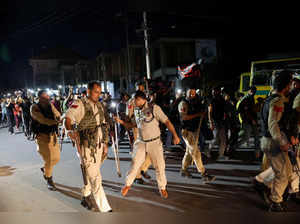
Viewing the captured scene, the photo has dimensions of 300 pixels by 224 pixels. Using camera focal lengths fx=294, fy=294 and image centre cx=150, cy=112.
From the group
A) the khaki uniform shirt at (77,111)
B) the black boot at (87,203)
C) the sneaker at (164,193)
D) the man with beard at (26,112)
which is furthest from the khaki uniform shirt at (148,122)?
the man with beard at (26,112)

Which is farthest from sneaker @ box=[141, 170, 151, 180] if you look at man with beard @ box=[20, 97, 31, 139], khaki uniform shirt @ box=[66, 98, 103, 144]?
man with beard @ box=[20, 97, 31, 139]

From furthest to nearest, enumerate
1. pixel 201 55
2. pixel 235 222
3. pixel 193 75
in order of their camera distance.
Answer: pixel 201 55 < pixel 193 75 < pixel 235 222

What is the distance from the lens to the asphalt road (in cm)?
455

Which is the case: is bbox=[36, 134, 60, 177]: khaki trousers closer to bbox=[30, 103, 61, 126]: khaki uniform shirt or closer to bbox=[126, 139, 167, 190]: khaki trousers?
bbox=[30, 103, 61, 126]: khaki uniform shirt

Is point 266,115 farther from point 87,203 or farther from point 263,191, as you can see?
point 87,203

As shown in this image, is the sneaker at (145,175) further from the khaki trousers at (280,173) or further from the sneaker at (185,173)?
the khaki trousers at (280,173)

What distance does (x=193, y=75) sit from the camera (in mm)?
8930

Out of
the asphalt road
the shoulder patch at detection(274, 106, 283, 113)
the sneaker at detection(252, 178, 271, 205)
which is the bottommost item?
the asphalt road

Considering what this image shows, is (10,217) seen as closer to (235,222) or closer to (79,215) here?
(79,215)

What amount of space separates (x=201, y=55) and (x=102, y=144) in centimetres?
2996

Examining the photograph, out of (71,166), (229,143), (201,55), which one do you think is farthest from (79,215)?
(201,55)

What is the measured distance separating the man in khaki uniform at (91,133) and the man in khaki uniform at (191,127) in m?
1.90

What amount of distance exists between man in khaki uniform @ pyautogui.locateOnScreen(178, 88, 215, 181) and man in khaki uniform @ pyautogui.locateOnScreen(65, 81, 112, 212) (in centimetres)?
190

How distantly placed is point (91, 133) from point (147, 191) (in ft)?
5.53
